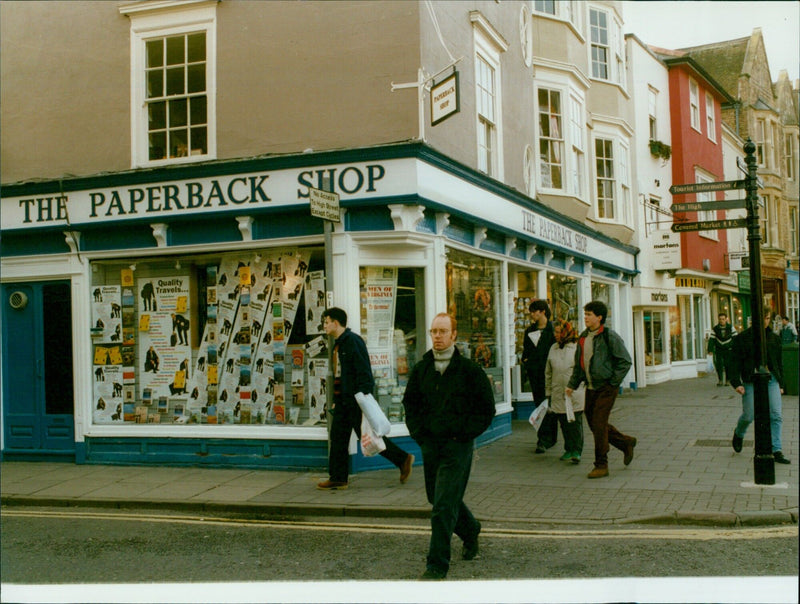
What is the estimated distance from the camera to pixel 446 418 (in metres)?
4.84

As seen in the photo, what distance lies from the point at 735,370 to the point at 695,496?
2272 millimetres

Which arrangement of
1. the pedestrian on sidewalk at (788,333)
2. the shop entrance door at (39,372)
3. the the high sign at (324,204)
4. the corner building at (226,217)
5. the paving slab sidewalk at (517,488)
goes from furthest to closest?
the pedestrian on sidewalk at (788,333), the shop entrance door at (39,372), the corner building at (226,217), the the high sign at (324,204), the paving slab sidewalk at (517,488)

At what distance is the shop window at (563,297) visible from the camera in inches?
557

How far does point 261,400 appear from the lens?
30.0 feet

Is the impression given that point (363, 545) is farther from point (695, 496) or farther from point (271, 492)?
point (695, 496)

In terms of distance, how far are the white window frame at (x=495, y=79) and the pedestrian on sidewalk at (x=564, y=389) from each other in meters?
2.97

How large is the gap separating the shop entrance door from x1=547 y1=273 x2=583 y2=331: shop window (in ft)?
26.3

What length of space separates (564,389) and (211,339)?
13.8 feet

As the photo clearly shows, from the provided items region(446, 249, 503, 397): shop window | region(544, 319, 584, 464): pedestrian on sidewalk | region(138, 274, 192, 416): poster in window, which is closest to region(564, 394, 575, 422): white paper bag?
region(544, 319, 584, 464): pedestrian on sidewalk

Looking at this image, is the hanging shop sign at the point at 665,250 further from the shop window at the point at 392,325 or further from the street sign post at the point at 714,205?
the street sign post at the point at 714,205

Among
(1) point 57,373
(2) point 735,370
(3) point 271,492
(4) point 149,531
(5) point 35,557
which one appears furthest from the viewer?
(1) point 57,373

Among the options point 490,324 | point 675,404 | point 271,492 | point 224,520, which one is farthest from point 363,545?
point 675,404

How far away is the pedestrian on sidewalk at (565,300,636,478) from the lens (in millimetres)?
7691

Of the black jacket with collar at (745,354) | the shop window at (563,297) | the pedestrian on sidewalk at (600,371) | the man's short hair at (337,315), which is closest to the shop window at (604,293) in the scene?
the shop window at (563,297)
